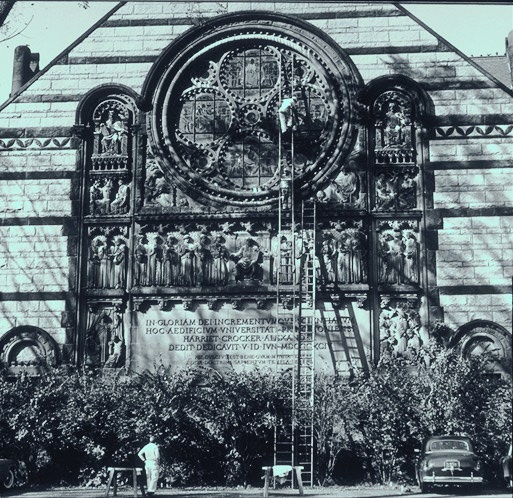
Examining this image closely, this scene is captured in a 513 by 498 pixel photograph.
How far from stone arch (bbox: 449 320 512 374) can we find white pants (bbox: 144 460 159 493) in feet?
25.4

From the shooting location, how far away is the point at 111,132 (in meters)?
22.0

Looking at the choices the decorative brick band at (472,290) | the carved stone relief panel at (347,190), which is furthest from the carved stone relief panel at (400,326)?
the carved stone relief panel at (347,190)

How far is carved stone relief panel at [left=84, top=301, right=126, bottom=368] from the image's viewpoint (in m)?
20.5

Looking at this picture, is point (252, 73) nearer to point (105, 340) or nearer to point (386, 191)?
point (386, 191)

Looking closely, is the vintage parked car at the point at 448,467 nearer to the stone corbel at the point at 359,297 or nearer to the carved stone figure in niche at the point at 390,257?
the stone corbel at the point at 359,297

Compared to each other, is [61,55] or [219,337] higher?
[61,55]

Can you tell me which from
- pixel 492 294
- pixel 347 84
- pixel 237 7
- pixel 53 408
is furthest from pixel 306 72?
pixel 53 408

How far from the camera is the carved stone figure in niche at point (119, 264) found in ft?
68.8

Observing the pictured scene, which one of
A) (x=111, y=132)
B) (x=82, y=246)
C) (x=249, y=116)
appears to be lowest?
(x=82, y=246)

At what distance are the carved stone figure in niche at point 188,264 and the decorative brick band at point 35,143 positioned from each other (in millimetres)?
4167

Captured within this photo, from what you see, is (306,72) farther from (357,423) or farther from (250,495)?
(250,495)

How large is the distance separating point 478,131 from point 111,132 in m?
9.27

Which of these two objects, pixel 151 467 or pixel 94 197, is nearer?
pixel 151 467

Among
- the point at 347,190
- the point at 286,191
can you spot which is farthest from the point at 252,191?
the point at 347,190
